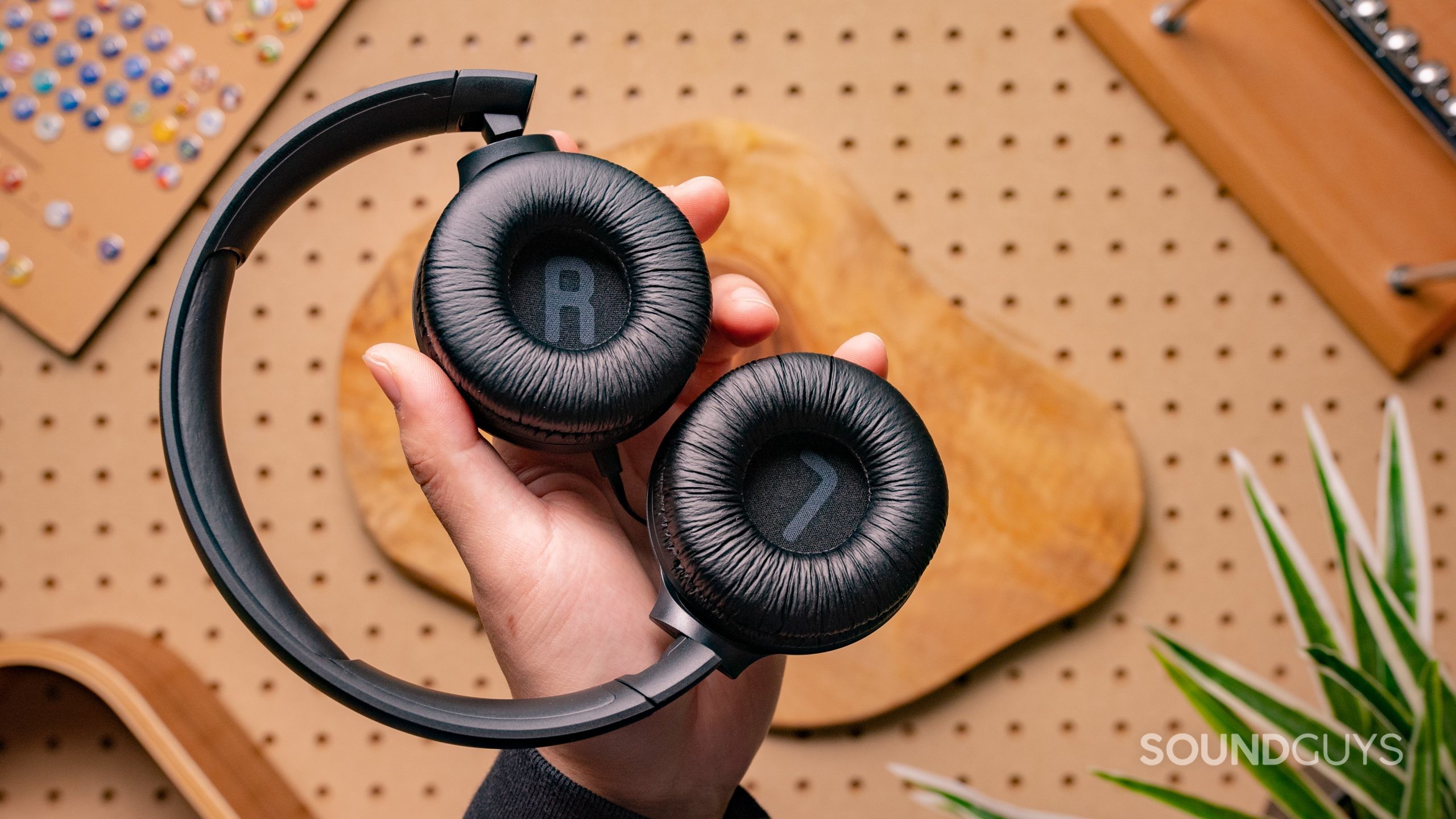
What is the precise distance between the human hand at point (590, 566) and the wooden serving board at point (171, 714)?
486mm

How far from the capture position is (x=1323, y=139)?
110 cm

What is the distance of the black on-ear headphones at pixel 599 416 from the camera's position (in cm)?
51

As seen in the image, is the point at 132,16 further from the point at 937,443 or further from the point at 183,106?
the point at 937,443

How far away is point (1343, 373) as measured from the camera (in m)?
1.15

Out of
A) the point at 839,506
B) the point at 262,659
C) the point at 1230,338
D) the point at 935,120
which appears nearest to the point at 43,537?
the point at 262,659

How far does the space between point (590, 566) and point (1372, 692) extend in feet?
2.26

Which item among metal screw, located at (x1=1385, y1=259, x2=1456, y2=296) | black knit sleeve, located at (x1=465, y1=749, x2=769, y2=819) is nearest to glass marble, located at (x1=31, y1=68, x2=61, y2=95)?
black knit sleeve, located at (x1=465, y1=749, x2=769, y2=819)

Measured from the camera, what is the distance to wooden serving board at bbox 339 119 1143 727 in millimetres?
1043

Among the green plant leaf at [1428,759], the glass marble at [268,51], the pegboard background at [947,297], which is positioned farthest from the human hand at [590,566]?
the glass marble at [268,51]

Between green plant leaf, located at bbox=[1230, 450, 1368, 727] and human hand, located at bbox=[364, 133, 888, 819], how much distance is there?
1.38 ft

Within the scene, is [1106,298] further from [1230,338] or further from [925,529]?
[925,529]

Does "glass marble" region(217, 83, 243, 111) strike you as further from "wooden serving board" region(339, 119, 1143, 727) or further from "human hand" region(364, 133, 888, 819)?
"human hand" region(364, 133, 888, 819)

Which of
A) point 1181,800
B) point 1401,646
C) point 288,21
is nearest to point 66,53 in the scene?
point 288,21

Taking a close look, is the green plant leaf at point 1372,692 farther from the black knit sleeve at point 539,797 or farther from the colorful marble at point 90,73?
the colorful marble at point 90,73
